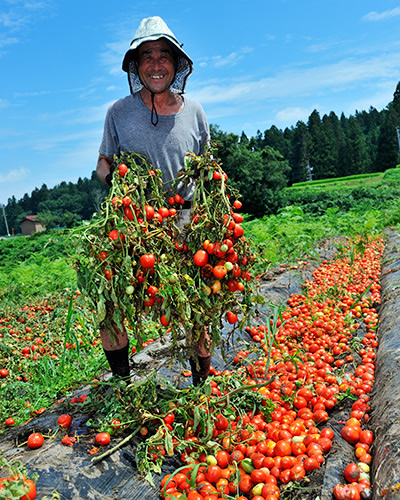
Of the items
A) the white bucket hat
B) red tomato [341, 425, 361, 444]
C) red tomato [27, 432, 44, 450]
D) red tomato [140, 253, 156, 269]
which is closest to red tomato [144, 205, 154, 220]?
red tomato [140, 253, 156, 269]

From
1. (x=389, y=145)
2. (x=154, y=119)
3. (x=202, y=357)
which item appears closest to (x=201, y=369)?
(x=202, y=357)

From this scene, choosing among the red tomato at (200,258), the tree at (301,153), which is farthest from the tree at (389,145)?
the red tomato at (200,258)

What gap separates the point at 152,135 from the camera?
267 centimetres

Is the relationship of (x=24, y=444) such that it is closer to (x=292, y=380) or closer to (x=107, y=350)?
(x=107, y=350)

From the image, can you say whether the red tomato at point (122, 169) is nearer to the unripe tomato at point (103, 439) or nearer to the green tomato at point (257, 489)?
the unripe tomato at point (103, 439)

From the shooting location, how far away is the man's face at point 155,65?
2.60 m

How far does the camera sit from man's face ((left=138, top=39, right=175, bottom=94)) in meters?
2.60

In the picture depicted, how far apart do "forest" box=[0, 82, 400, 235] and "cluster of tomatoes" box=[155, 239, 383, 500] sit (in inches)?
59.4

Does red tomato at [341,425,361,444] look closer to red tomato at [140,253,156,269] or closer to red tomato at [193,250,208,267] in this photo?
red tomato at [193,250,208,267]

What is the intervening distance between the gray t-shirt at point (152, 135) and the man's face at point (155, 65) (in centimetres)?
17

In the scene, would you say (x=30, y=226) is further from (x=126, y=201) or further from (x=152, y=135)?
(x=126, y=201)

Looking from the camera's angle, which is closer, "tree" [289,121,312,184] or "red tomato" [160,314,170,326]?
"red tomato" [160,314,170,326]

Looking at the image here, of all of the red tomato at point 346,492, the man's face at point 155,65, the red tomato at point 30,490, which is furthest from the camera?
the man's face at point 155,65

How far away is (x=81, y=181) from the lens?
295ft
